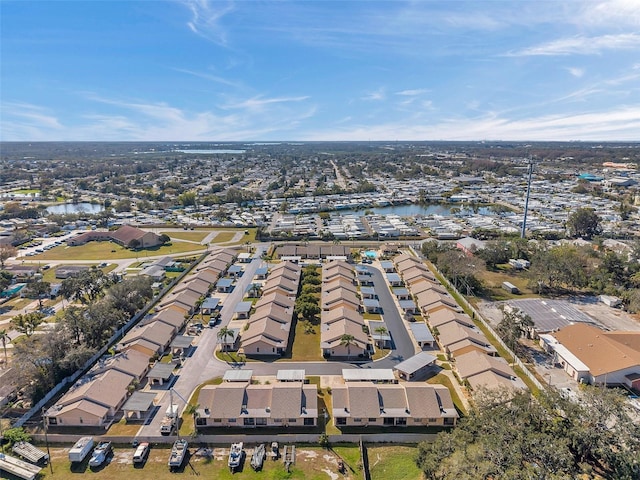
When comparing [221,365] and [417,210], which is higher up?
[221,365]

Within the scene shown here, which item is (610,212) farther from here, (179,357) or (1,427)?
(1,427)

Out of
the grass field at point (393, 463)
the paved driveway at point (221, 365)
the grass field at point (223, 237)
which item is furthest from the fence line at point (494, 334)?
the grass field at point (223, 237)

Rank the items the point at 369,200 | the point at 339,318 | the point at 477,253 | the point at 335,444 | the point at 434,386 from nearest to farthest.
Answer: the point at 335,444 < the point at 434,386 < the point at 339,318 < the point at 477,253 < the point at 369,200

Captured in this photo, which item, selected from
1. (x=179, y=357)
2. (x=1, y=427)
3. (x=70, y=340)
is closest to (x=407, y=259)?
(x=179, y=357)

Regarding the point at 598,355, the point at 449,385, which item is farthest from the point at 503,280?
the point at 449,385

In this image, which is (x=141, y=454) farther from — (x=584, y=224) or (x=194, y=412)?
(x=584, y=224)

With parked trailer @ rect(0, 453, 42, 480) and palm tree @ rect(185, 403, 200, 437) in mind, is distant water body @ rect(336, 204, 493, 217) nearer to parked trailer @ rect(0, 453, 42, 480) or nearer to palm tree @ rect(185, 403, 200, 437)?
palm tree @ rect(185, 403, 200, 437)
